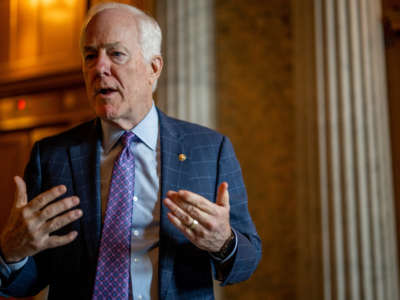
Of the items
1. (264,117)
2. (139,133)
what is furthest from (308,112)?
(264,117)

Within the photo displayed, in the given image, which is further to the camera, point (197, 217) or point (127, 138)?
point (127, 138)

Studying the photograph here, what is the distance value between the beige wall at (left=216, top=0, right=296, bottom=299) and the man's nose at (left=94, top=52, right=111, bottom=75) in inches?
104

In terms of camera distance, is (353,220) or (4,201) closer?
(353,220)

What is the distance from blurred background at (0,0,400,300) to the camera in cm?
249

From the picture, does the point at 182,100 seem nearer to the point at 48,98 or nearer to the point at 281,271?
the point at 48,98

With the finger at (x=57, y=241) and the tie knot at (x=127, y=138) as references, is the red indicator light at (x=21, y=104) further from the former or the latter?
the finger at (x=57, y=241)

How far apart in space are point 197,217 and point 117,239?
0.30 m

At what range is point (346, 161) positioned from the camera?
8.21ft

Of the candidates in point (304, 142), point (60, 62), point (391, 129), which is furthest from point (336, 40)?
point (60, 62)

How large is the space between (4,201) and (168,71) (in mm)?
1464

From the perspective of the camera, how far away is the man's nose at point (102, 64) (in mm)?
1409

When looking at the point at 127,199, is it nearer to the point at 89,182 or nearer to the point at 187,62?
the point at 89,182


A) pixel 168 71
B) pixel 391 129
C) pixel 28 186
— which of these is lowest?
pixel 28 186

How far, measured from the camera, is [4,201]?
10.1 ft
